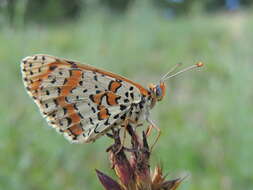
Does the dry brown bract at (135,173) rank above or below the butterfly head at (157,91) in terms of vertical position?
below

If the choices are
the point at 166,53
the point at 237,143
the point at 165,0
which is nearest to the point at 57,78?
the point at 237,143

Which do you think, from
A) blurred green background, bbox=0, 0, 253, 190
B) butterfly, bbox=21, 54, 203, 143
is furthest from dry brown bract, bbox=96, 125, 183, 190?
blurred green background, bbox=0, 0, 253, 190

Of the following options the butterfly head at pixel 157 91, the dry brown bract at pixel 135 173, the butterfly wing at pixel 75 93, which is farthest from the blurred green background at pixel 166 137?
the dry brown bract at pixel 135 173

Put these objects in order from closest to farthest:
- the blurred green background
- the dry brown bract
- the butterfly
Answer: the dry brown bract → the butterfly → the blurred green background

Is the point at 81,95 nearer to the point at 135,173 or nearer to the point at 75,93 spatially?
the point at 75,93

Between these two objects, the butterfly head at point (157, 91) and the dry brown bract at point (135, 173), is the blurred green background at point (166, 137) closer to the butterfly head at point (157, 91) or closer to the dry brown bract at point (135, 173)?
the butterfly head at point (157, 91)

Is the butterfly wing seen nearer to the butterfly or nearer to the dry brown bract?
the butterfly

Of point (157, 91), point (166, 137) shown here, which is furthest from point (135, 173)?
point (166, 137)
